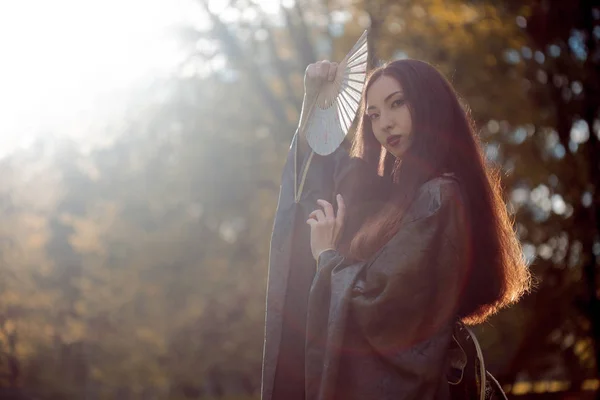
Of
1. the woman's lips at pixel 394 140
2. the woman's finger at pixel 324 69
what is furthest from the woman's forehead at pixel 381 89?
the woman's finger at pixel 324 69

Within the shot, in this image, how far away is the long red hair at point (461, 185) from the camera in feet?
7.44

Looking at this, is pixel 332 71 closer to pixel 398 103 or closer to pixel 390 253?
pixel 398 103

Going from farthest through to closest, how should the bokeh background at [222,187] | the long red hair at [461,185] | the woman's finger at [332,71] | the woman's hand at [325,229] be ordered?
1. the bokeh background at [222,187]
2. the woman's finger at [332,71]
3. the woman's hand at [325,229]
4. the long red hair at [461,185]

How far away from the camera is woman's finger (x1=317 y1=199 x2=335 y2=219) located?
2.44 meters

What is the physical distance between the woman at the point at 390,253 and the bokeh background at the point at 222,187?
3556mm

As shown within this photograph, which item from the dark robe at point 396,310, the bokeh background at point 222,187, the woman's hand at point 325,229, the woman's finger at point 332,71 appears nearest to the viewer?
the dark robe at point 396,310

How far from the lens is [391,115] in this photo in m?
2.34

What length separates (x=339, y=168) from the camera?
8.89 ft

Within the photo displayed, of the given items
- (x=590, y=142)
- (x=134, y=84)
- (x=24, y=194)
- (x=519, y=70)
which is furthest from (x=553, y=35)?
(x=24, y=194)

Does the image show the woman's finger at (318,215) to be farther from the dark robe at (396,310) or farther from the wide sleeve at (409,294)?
the wide sleeve at (409,294)

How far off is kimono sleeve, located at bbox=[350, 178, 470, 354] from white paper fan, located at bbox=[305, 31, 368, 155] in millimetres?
454

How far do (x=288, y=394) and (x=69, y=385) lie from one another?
15376mm

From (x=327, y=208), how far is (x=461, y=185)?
1.65ft

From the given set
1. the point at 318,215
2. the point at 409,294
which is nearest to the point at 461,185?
the point at 409,294
